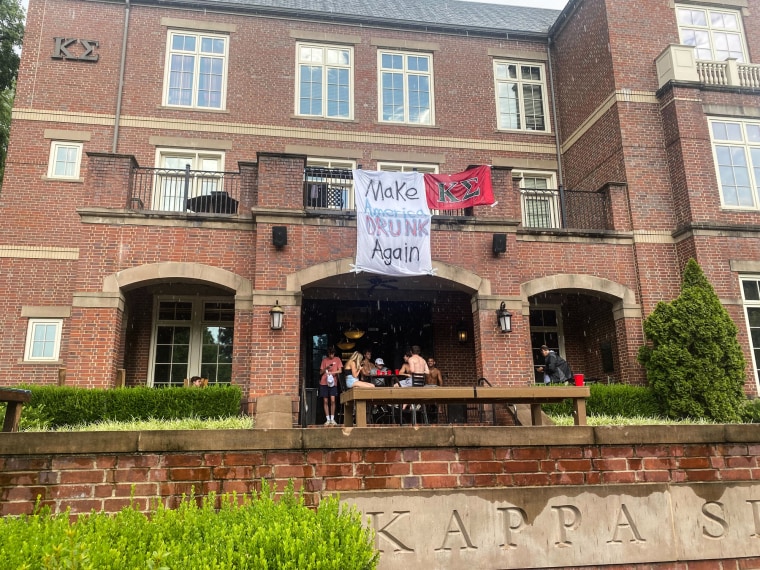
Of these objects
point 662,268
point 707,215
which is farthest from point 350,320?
point 707,215

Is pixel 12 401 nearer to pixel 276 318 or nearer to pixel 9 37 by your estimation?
pixel 276 318

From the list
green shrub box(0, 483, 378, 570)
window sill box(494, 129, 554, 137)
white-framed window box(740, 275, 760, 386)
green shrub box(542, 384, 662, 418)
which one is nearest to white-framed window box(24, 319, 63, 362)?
green shrub box(542, 384, 662, 418)

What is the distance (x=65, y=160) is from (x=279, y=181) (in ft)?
21.9

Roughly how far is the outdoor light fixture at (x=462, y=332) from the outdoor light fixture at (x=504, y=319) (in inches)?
111

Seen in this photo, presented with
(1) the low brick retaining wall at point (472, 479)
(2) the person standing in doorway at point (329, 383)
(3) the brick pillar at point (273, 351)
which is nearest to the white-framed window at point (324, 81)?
(3) the brick pillar at point (273, 351)

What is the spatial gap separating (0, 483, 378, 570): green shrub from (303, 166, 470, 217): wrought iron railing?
9879 mm

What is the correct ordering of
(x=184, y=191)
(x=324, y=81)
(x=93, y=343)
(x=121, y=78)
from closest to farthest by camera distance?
1. (x=93, y=343)
2. (x=184, y=191)
3. (x=121, y=78)
4. (x=324, y=81)

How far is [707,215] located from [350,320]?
29.8 feet

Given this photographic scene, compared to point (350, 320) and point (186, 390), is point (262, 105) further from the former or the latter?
point (186, 390)

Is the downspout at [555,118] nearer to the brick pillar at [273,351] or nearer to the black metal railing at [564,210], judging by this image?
the black metal railing at [564,210]

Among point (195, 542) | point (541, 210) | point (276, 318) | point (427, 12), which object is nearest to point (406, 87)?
point (427, 12)

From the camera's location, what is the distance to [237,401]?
1077 centimetres

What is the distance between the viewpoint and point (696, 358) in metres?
12.0

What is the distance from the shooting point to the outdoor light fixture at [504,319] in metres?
12.3
